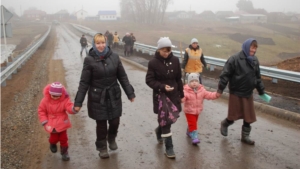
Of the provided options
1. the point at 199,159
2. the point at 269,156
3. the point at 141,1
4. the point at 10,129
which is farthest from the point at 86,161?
the point at 141,1

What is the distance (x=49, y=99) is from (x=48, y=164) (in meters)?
1.03

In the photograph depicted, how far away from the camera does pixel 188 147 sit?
497 cm

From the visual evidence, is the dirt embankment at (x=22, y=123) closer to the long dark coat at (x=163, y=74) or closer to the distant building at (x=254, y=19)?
the long dark coat at (x=163, y=74)

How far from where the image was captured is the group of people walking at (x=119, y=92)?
14.0ft

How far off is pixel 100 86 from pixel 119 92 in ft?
1.07

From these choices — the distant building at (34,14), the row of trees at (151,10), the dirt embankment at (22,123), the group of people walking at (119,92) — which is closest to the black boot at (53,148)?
the group of people walking at (119,92)

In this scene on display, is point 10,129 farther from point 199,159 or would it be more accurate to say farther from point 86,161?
point 199,159

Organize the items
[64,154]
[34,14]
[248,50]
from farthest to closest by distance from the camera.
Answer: [34,14] < [248,50] < [64,154]

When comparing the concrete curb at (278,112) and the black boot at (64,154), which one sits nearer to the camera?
the black boot at (64,154)

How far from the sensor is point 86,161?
4.52 m

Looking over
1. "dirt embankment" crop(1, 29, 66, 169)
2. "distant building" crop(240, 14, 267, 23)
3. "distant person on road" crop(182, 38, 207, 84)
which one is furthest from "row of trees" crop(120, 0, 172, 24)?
"distant person on road" crop(182, 38, 207, 84)

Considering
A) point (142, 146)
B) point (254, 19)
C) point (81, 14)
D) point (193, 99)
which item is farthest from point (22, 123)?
point (81, 14)

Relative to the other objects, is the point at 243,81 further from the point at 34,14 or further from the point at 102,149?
the point at 34,14

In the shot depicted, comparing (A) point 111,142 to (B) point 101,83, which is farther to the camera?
(A) point 111,142
